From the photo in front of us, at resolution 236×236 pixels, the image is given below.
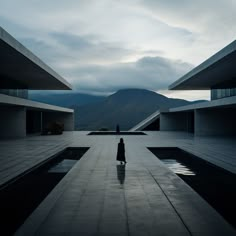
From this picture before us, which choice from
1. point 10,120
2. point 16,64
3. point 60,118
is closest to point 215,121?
point 16,64

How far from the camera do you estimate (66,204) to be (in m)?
6.60

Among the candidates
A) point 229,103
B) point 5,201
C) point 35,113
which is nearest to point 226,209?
point 5,201

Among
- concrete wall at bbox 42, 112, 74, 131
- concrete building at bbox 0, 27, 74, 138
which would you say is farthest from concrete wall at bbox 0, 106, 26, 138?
concrete wall at bbox 42, 112, 74, 131

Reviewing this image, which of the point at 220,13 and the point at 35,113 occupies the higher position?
the point at 220,13

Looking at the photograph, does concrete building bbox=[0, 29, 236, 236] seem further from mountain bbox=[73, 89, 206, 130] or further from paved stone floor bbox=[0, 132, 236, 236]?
mountain bbox=[73, 89, 206, 130]

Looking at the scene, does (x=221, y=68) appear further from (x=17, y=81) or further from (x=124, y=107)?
(x=124, y=107)

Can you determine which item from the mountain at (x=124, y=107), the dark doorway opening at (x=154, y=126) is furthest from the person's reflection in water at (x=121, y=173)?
the mountain at (x=124, y=107)

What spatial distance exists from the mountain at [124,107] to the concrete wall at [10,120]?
111837 millimetres

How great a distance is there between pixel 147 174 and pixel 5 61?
14.9m

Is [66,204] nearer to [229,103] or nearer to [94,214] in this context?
[94,214]

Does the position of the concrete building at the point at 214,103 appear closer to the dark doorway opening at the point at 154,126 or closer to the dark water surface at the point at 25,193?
the dark doorway opening at the point at 154,126

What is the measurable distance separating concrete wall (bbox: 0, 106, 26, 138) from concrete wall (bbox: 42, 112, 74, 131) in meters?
14.9

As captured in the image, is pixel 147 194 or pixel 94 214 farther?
pixel 147 194

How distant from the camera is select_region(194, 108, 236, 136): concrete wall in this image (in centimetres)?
3084
